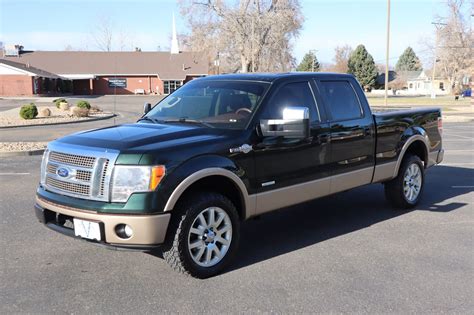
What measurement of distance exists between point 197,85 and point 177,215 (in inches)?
82.2

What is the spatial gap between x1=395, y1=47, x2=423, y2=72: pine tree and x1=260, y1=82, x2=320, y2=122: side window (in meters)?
155

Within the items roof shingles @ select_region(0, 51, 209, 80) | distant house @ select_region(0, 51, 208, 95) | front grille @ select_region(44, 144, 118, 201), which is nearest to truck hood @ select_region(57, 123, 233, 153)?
front grille @ select_region(44, 144, 118, 201)

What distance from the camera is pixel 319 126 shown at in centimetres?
548

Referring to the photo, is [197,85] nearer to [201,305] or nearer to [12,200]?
[201,305]

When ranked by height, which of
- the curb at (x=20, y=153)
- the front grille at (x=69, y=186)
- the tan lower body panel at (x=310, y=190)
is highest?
the front grille at (x=69, y=186)

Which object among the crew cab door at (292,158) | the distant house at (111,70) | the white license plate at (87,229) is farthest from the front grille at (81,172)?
the distant house at (111,70)

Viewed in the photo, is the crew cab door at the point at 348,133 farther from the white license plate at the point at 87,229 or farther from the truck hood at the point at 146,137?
the white license plate at the point at 87,229

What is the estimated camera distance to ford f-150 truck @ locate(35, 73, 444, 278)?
4051mm

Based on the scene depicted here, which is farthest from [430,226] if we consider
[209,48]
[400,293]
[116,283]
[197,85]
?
[209,48]

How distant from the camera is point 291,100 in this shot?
5.37 m

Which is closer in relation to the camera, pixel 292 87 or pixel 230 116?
pixel 230 116

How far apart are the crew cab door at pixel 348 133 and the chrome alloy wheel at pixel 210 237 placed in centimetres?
169

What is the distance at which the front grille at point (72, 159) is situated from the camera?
13.7ft

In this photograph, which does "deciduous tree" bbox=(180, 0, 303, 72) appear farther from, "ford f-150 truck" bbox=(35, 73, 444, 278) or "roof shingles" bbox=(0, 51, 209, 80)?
"ford f-150 truck" bbox=(35, 73, 444, 278)
